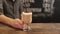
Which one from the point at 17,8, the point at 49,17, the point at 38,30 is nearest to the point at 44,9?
the point at 49,17

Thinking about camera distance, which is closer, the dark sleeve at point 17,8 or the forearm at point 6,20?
the forearm at point 6,20

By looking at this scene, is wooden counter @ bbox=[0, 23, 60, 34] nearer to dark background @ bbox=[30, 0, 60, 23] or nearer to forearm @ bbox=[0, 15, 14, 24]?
forearm @ bbox=[0, 15, 14, 24]

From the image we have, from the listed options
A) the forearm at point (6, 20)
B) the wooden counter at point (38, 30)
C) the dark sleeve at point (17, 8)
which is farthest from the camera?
the dark sleeve at point (17, 8)

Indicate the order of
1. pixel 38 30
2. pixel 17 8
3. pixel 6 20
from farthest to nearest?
pixel 17 8 → pixel 6 20 → pixel 38 30

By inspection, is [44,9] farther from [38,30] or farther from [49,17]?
Result: [38,30]

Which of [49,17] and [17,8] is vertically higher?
[17,8]

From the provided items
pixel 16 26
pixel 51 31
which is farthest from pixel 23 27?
pixel 51 31

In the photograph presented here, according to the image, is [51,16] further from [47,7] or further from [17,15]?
[17,15]

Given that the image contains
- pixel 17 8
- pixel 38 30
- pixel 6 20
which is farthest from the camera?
pixel 17 8

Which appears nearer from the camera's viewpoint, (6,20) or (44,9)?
(6,20)

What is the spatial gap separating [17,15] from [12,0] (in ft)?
0.88

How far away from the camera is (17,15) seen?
2230mm

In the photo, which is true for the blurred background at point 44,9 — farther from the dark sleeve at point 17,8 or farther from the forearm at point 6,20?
the forearm at point 6,20

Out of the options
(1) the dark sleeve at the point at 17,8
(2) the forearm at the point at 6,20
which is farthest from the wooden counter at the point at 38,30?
(1) the dark sleeve at the point at 17,8
